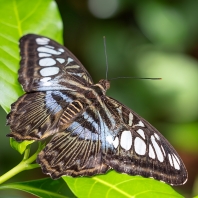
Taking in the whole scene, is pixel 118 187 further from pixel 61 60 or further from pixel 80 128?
pixel 61 60

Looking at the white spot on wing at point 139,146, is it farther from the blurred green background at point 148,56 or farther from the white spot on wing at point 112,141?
the blurred green background at point 148,56

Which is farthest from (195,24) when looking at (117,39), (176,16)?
(117,39)

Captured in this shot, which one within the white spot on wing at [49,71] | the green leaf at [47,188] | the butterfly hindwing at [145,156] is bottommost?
the green leaf at [47,188]

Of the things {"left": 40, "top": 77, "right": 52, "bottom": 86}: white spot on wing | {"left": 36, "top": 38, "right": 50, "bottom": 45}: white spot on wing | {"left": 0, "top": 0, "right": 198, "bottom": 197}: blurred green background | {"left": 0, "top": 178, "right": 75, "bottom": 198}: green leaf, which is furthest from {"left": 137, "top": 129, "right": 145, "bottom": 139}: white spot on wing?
{"left": 0, "top": 0, "right": 198, "bottom": 197}: blurred green background

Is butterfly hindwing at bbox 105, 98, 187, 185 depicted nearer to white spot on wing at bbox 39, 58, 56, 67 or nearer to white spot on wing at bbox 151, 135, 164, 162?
white spot on wing at bbox 151, 135, 164, 162

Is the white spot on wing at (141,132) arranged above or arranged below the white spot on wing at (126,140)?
above

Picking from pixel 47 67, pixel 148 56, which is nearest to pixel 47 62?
pixel 47 67

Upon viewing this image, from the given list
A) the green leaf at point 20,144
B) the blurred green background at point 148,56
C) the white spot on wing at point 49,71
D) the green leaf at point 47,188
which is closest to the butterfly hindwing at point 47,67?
the white spot on wing at point 49,71

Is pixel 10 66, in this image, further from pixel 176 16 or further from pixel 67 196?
pixel 176 16
